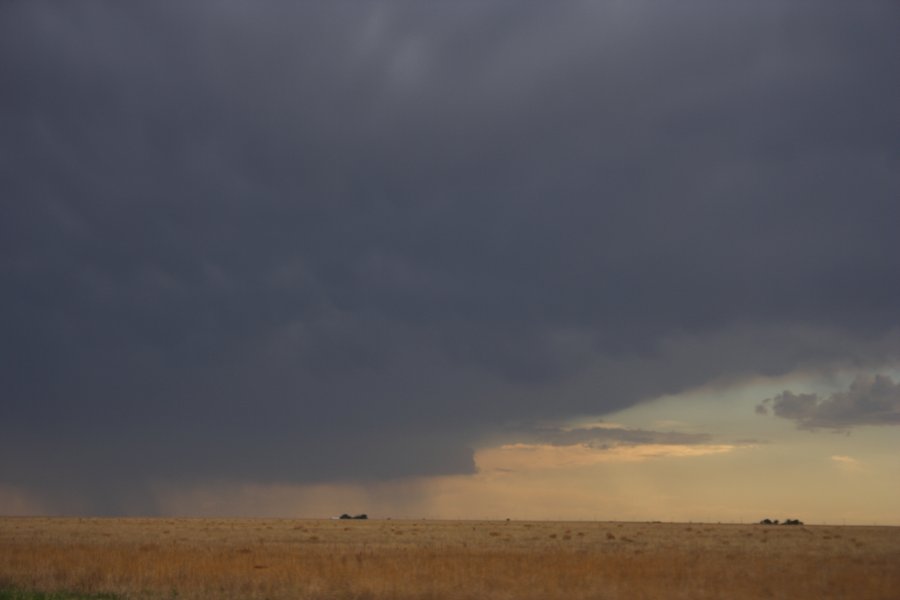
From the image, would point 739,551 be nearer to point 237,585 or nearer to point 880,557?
point 880,557

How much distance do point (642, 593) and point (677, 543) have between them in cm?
3295

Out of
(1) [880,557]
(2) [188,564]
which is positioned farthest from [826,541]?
(2) [188,564]

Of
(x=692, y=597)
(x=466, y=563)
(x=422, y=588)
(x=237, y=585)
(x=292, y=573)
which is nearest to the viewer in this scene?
(x=692, y=597)

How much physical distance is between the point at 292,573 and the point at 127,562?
397 inches

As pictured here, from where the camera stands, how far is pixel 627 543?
57.1 meters

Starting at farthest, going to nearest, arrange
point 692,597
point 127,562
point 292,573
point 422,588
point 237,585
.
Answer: point 127,562 < point 292,573 < point 237,585 < point 422,588 < point 692,597

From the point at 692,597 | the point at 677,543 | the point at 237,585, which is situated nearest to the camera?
the point at 692,597

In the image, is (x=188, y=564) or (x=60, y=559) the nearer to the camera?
(x=188, y=564)

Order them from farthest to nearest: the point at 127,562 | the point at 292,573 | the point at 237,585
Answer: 1. the point at 127,562
2. the point at 292,573
3. the point at 237,585

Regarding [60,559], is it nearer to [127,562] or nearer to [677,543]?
[127,562]

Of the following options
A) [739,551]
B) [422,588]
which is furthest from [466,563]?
[739,551]

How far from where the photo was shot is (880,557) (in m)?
38.8

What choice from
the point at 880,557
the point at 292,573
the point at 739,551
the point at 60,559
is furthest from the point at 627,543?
the point at 60,559

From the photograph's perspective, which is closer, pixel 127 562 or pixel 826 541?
pixel 127 562
